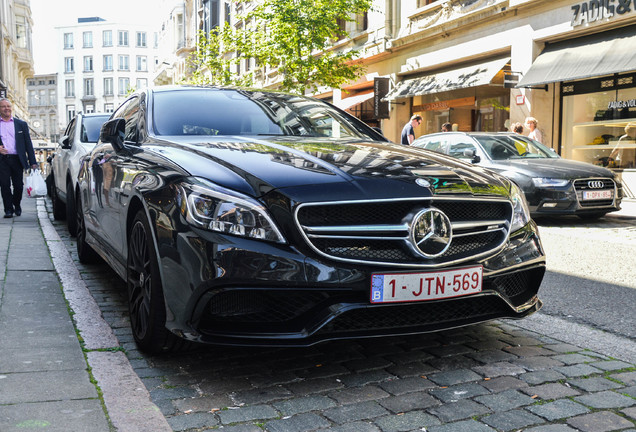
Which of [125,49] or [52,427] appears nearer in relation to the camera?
[52,427]

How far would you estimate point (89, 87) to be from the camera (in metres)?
109

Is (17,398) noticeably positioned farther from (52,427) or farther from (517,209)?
(517,209)

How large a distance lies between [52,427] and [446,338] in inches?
83.1

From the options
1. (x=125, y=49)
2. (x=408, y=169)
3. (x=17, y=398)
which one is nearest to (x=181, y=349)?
(x=17, y=398)

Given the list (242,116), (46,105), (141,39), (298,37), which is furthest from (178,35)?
(46,105)

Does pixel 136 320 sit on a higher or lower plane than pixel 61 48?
lower

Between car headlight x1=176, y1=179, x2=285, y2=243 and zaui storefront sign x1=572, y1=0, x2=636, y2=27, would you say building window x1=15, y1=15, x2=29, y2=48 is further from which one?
car headlight x1=176, y1=179, x2=285, y2=243

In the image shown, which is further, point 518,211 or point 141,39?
point 141,39

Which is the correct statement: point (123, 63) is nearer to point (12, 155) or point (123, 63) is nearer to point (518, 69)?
point (518, 69)

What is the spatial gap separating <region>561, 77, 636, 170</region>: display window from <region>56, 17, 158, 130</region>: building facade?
Answer: 3821 inches

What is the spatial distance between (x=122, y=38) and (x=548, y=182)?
350 feet

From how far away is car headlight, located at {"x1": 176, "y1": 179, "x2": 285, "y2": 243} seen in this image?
9.54ft

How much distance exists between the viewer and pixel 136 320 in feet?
12.0

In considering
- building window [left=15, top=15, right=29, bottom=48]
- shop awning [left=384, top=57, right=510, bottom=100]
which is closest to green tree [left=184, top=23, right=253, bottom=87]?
shop awning [left=384, top=57, right=510, bottom=100]
